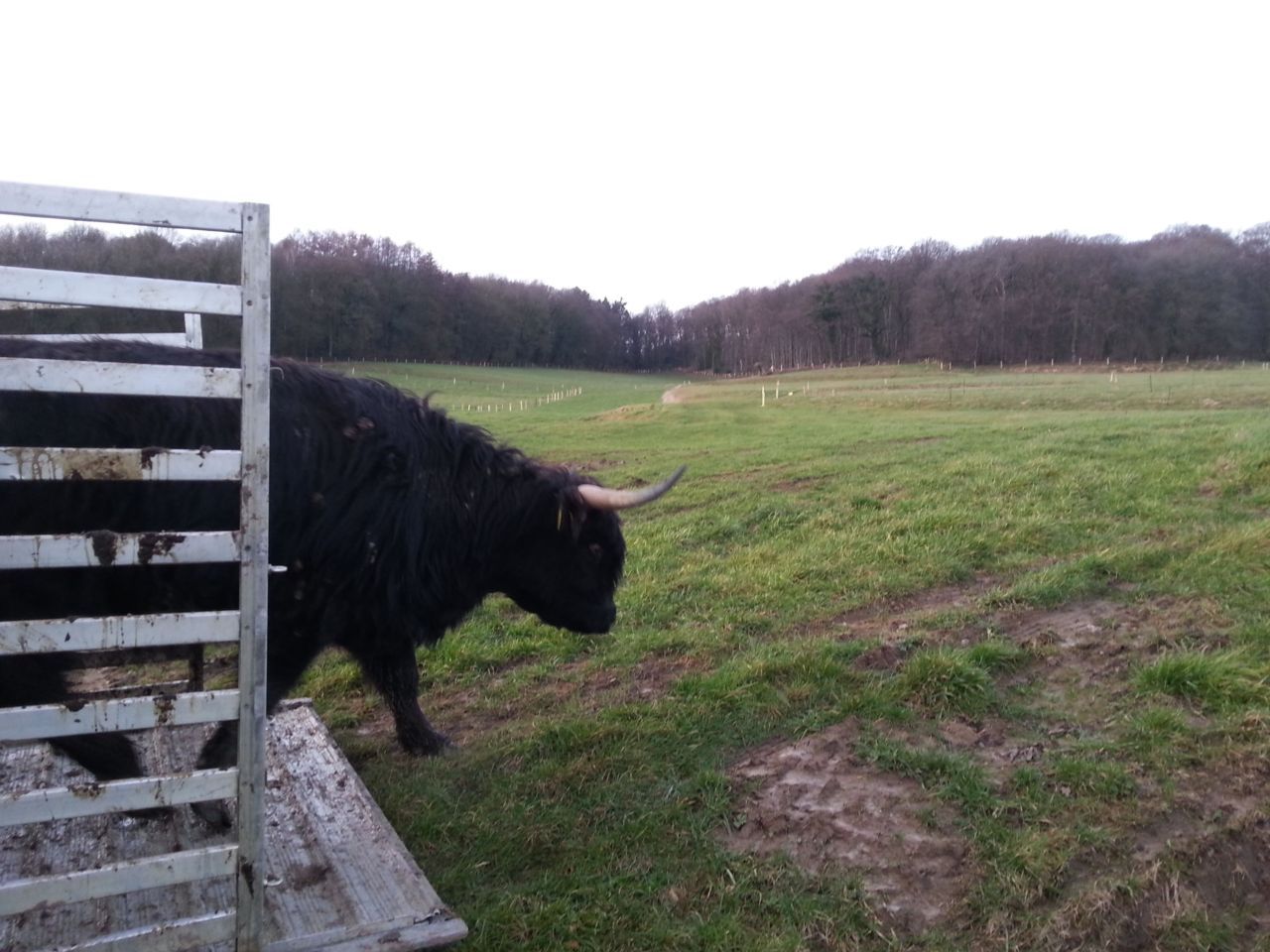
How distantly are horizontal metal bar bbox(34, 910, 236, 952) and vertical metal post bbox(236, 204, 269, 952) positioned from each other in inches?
17.8

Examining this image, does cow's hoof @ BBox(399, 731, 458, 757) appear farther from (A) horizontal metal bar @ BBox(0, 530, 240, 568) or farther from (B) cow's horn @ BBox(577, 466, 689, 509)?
(A) horizontal metal bar @ BBox(0, 530, 240, 568)

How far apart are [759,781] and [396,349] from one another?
130ft

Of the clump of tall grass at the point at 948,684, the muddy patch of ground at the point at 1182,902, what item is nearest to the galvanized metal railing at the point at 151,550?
the muddy patch of ground at the point at 1182,902

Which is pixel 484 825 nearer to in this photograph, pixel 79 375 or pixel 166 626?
pixel 166 626

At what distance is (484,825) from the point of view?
456 centimetres

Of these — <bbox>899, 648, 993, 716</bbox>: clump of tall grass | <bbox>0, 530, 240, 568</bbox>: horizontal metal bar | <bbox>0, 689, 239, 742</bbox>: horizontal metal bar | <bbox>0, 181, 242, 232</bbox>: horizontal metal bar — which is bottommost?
<bbox>899, 648, 993, 716</bbox>: clump of tall grass

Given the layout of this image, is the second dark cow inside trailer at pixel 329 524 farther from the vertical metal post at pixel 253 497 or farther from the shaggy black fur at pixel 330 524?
the vertical metal post at pixel 253 497

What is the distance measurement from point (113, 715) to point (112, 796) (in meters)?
0.27

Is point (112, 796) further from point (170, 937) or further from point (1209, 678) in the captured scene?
point (1209, 678)

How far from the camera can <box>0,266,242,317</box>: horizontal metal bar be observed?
2.69 m

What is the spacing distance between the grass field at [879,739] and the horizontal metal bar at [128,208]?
289 cm

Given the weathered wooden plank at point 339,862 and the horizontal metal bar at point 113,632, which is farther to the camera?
the weathered wooden plank at point 339,862

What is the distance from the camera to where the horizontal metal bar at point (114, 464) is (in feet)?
8.99

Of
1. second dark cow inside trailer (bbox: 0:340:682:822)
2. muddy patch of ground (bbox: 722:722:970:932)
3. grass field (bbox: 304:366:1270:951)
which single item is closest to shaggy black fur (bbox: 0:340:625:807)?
second dark cow inside trailer (bbox: 0:340:682:822)
